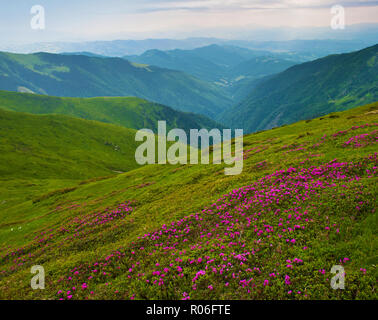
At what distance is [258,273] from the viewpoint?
Result: 14820mm

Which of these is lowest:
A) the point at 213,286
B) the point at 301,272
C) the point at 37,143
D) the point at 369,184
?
the point at 213,286

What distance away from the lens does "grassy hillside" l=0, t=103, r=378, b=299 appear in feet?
46.3

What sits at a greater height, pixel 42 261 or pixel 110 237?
pixel 110 237

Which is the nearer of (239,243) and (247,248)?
(247,248)

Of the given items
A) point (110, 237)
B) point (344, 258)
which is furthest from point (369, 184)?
point (110, 237)

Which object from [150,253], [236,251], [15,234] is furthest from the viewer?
[15,234]

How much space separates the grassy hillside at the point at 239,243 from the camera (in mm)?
14109

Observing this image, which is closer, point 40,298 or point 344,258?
point 344,258

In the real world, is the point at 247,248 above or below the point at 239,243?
below

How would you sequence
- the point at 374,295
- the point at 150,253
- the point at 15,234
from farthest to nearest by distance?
1. the point at 15,234
2. the point at 150,253
3. the point at 374,295

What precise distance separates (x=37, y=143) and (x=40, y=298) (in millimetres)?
205412

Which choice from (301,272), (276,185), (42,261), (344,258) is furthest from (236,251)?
(42,261)

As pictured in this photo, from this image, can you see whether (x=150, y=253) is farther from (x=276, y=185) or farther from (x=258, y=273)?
(x=276, y=185)

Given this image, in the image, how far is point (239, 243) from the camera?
1811 centimetres
